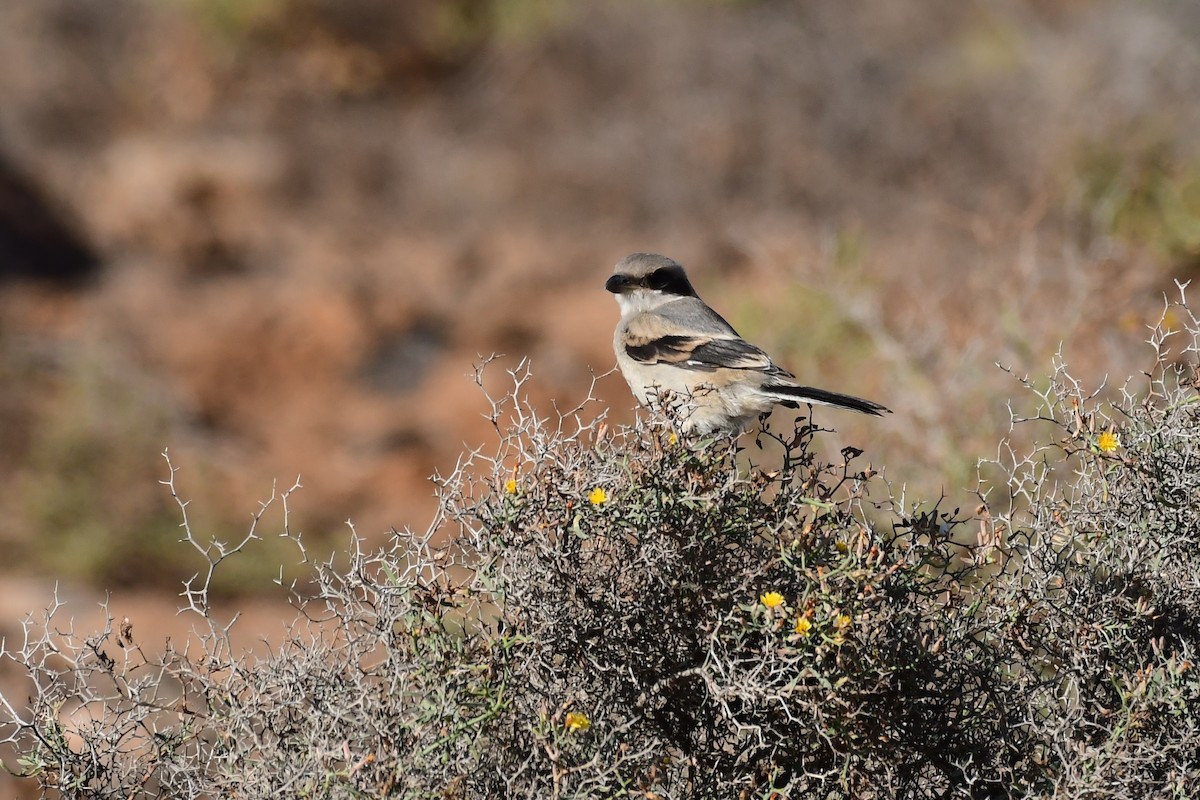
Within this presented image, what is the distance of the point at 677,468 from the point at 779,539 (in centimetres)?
34

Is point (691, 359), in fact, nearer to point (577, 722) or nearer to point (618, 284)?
point (618, 284)

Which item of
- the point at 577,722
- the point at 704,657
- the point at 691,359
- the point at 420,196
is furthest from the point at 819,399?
the point at 420,196

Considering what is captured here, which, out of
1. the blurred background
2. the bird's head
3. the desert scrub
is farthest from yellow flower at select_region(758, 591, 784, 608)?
the blurred background

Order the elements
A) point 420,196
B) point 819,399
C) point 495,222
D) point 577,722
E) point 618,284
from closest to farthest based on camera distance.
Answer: point 577,722, point 819,399, point 618,284, point 495,222, point 420,196

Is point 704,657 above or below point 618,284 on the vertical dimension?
below

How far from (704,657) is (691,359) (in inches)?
Answer: 79.5

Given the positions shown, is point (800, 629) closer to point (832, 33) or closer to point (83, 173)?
point (832, 33)

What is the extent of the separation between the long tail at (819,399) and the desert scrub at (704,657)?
31.9 inches

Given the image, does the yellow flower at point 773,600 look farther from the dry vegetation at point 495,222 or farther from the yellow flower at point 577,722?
the dry vegetation at point 495,222

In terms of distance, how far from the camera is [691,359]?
5051 mm

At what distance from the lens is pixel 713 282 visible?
1095cm

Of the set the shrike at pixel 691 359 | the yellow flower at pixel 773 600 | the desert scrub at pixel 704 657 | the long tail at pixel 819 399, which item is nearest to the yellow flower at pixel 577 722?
the desert scrub at pixel 704 657

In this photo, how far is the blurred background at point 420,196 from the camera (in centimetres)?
1036

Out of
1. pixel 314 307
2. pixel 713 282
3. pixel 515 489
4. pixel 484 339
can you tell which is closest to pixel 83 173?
pixel 314 307
